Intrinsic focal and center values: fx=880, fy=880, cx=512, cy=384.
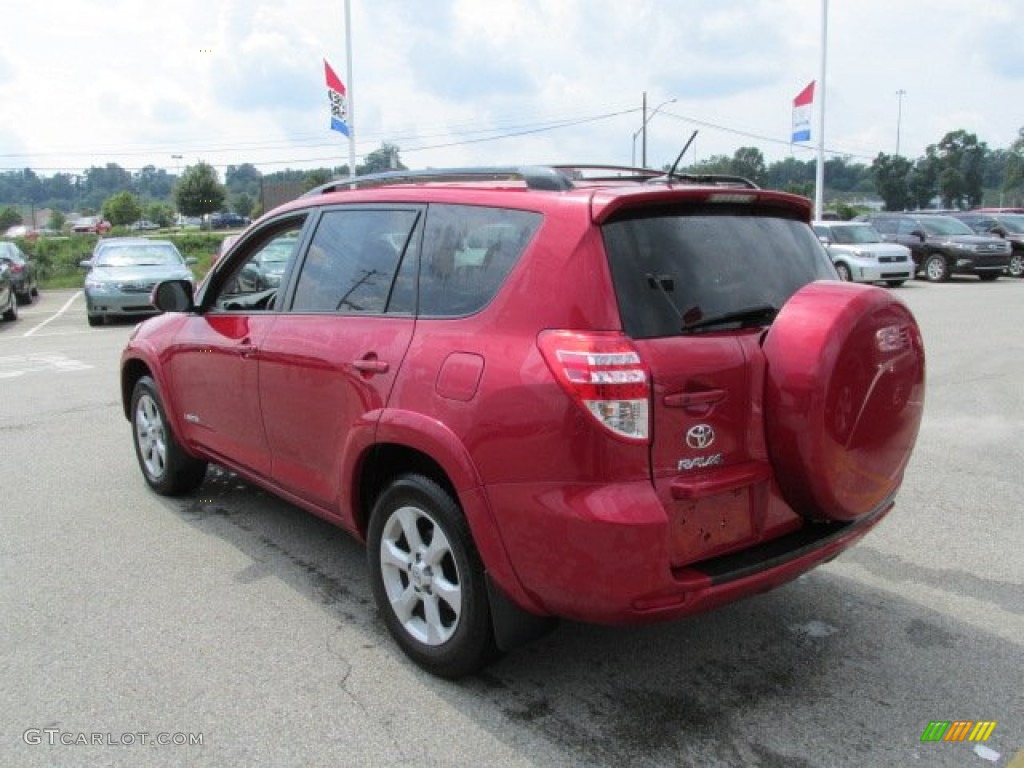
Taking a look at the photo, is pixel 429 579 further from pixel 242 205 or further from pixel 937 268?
pixel 242 205

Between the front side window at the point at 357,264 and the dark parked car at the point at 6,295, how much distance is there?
49.4 ft

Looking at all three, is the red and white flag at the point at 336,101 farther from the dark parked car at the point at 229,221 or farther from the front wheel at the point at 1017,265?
the dark parked car at the point at 229,221

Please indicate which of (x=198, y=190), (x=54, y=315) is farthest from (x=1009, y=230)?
(x=198, y=190)

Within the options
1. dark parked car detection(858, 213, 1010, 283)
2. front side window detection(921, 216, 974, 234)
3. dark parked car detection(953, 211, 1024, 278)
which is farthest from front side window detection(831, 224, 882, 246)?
dark parked car detection(953, 211, 1024, 278)

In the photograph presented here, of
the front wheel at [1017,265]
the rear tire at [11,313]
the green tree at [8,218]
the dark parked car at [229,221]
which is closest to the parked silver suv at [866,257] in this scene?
the front wheel at [1017,265]

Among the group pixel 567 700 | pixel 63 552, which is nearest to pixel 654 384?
pixel 567 700

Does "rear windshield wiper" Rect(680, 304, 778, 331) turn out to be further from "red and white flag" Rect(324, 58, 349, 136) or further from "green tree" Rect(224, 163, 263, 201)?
"green tree" Rect(224, 163, 263, 201)

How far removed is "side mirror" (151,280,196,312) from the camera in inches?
193

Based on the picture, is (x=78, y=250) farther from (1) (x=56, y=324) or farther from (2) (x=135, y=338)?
(2) (x=135, y=338)

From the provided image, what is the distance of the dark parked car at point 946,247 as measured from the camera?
23.4 meters

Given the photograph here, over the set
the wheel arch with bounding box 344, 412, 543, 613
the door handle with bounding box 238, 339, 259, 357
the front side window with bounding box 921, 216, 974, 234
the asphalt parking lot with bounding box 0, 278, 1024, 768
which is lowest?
the asphalt parking lot with bounding box 0, 278, 1024, 768

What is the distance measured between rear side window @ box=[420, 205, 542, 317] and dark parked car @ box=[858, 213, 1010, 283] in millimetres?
22920

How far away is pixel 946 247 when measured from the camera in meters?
23.7

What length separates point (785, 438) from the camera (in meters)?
2.91
